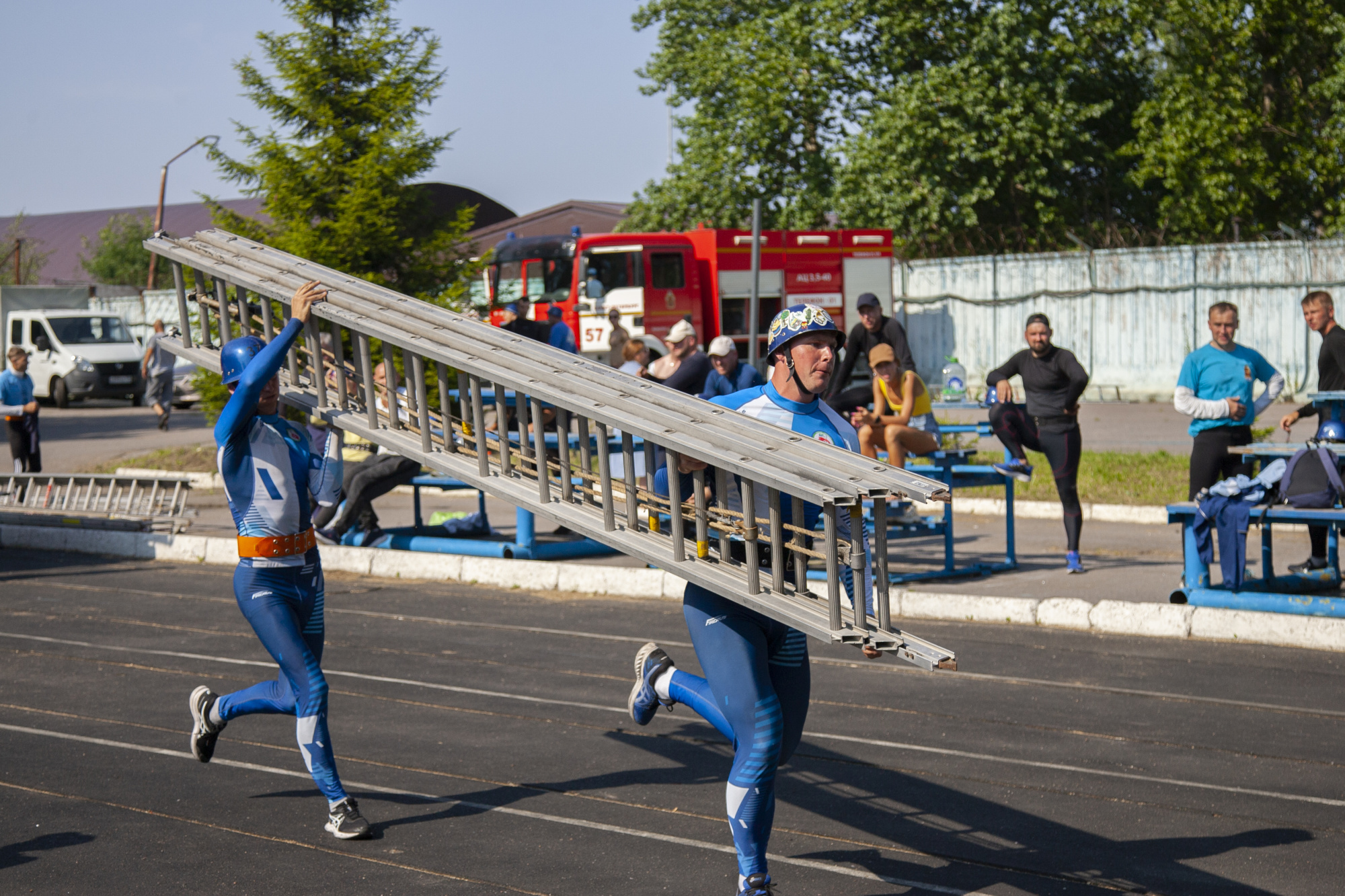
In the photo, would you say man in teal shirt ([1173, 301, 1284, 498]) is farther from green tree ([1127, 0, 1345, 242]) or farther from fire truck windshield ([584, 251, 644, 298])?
green tree ([1127, 0, 1345, 242])

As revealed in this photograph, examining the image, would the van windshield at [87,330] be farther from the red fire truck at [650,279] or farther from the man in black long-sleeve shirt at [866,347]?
the man in black long-sleeve shirt at [866,347]

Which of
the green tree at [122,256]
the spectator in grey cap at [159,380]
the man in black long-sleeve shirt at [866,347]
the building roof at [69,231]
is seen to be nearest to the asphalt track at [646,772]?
the man in black long-sleeve shirt at [866,347]

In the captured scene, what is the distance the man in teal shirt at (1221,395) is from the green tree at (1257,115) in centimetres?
2209

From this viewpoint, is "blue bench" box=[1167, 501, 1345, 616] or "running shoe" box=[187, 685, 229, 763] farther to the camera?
"blue bench" box=[1167, 501, 1345, 616]

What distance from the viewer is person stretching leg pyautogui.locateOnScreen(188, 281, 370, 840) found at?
17.7 ft

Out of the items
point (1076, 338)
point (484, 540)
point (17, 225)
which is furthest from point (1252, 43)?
point (17, 225)

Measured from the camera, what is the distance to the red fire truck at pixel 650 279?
26312mm

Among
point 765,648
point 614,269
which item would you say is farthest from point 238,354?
point 614,269

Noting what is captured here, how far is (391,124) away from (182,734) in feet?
43.3

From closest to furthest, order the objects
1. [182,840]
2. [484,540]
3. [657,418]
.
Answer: [657,418]
[182,840]
[484,540]

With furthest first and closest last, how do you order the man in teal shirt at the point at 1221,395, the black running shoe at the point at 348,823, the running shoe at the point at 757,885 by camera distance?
the man in teal shirt at the point at 1221,395 → the black running shoe at the point at 348,823 → the running shoe at the point at 757,885

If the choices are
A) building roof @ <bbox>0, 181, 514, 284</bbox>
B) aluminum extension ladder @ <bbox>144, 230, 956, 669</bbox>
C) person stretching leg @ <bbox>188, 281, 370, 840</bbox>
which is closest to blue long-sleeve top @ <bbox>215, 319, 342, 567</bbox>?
person stretching leg @ <bbox>188, 281, 370, 840</bbox>

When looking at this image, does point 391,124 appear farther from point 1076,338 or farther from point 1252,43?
point 1252,43

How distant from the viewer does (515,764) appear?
21.1 ft
